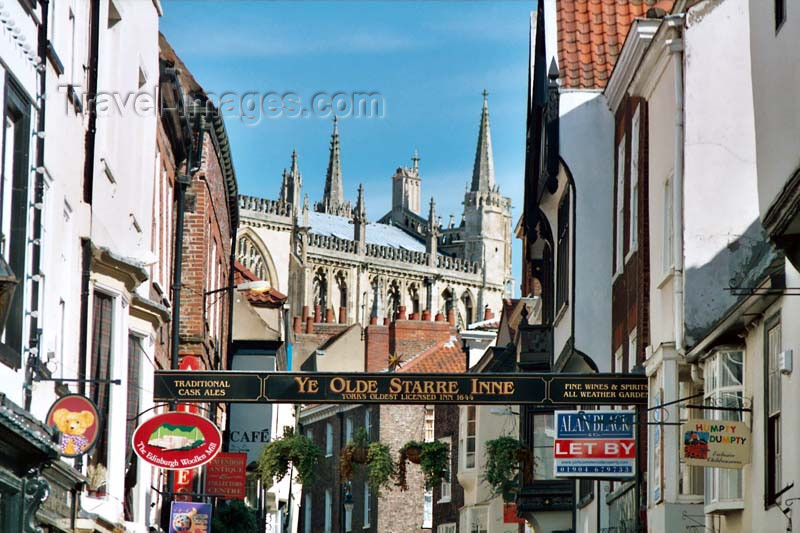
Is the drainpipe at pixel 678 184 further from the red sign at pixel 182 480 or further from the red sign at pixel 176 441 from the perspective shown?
Answer: the red sign at pixel 182 480

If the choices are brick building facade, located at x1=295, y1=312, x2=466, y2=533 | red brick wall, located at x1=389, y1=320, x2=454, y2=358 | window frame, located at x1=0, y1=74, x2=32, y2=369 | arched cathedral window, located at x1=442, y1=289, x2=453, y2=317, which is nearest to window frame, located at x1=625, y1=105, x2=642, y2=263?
window frame, located at x1=0, y1=74, x2=32, y2=369

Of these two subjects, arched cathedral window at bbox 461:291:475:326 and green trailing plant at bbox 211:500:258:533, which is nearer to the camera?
green trailing plant at bbox 211:500:258:533

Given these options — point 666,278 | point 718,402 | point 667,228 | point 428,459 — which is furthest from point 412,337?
point 718,402

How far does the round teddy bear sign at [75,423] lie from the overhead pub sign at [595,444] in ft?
25.5

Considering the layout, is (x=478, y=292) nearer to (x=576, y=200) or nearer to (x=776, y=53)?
(x=576, y=200)

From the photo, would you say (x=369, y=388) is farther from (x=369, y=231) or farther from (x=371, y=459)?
(x=369, y=231)

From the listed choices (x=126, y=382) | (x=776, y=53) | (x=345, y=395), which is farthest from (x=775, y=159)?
(x=345, y=395)

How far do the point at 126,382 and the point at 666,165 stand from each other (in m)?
7.17

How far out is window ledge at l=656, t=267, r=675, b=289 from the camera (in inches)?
828

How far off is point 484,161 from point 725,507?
6354 inches

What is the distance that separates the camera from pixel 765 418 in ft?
55.9

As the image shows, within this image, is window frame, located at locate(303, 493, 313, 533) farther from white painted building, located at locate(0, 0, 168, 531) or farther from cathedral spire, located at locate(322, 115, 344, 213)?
cathedral spire, located at locate(322, 115, 344, 213)

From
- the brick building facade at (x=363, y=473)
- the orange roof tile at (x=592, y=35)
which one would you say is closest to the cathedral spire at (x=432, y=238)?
the brick building facade at (x=363, y=473)

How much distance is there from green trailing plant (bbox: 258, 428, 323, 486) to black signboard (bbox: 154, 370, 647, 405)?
47.2 inches
